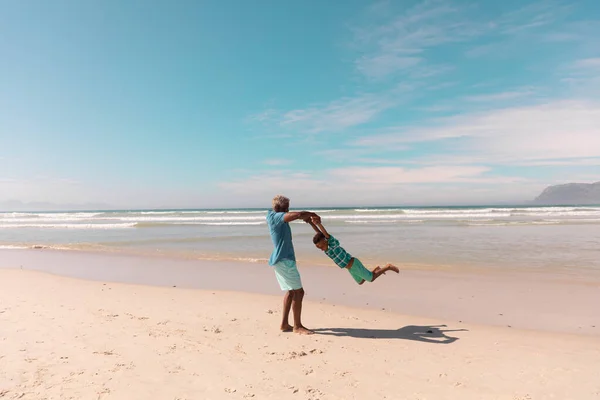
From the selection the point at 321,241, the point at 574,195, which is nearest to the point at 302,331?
the point at 321,241

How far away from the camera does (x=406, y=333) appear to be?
5.37m

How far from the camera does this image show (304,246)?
15141 millimetres

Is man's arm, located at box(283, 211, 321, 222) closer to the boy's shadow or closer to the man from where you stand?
the man

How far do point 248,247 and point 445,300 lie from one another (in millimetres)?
9657

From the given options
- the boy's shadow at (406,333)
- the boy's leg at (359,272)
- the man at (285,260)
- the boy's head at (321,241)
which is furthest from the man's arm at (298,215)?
the boy's shadow at (406,333)

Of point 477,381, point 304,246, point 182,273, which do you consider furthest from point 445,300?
point 304,246

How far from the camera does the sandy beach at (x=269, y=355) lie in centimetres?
358

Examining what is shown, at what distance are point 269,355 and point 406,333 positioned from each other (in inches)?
83.7

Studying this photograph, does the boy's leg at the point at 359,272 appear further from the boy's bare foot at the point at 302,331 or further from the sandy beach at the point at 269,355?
the boy's bare foot at the point at 302,331

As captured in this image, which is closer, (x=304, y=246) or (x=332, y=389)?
(x=332, y=389)

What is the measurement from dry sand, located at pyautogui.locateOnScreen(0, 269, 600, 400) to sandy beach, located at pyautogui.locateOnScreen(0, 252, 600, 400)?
0.05ft

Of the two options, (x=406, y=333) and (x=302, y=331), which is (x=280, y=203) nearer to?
(x=302, y=331)

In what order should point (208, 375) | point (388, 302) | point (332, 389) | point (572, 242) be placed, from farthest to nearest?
1. point (572, 242)
2. point (388, 302)
3. point (208, 375)
4. point (332, 389)

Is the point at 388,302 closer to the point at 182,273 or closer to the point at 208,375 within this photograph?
the point at 208,375
